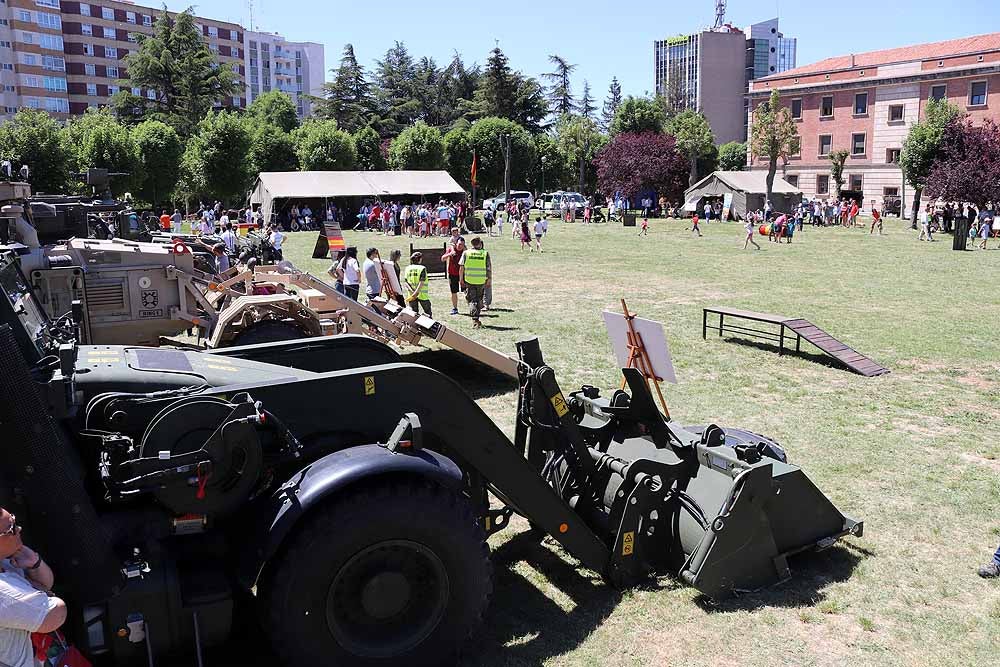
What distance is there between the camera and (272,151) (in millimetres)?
54844

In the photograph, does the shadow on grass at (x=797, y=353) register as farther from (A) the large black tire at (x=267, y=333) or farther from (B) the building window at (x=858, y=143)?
(B) the building window at (x=858, y=143)

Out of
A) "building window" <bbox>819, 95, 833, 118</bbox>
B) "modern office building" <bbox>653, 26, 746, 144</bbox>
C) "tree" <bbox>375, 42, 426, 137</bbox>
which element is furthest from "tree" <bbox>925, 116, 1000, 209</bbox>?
"modern office building" <bbox>653, 26, 746, 144</bbox>

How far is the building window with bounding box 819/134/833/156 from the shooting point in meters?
63.1

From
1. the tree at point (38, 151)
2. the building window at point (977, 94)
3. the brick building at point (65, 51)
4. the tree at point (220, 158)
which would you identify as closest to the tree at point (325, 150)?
the tree at point (220, 158)

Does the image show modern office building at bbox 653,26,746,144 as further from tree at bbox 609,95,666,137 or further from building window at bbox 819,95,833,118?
building window at bbox 819,95,833,118

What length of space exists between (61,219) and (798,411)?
11.5 metres

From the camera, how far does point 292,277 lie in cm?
1228

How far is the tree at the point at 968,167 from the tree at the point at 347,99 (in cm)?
5556

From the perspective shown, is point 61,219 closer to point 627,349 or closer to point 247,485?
point 627,349

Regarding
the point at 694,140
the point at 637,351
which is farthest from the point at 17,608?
the point at 694,140

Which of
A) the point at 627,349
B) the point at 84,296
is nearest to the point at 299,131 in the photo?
the point at 84,296

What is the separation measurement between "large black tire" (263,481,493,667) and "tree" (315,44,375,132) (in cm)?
8381

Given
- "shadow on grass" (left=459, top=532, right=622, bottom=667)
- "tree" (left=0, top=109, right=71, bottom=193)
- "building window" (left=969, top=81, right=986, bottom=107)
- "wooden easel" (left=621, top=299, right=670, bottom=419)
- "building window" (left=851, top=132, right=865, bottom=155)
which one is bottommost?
"shadow on grass" (left=459, top=532, right=622, bottom=667)

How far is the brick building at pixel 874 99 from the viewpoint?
180ft
